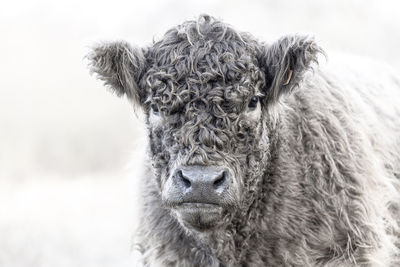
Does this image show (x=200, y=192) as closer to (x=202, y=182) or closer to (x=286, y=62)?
(x=202, y=182)

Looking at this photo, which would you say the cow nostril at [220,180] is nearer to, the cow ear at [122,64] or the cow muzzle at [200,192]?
the cow muzzle at [200,192]

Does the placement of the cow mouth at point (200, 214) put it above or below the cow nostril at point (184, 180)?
below

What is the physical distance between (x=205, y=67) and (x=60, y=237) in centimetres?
894

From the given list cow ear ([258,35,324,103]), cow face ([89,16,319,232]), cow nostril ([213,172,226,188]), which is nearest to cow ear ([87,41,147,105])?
cow face ([89,16,319,232])

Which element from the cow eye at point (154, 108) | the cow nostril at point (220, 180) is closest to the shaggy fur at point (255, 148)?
the cow eye at point (154, 108)

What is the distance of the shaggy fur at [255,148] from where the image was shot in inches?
263

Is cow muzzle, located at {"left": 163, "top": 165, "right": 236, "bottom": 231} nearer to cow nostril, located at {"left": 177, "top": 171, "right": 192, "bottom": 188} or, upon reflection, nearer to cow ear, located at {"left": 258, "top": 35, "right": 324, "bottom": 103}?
cow nostril, located at {"left": 177, "top": 171, "right": 192, "bottom": 188}

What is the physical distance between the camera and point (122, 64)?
7.06 m

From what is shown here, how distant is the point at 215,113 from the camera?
259 inches

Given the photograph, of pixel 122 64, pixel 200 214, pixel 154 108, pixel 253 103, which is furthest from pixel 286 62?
pixel 200 214

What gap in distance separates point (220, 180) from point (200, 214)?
28cm

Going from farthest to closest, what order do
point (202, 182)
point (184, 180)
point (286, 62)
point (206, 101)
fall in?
point (286, 62), point (206, 101), point (184, 180), point (202, 182)

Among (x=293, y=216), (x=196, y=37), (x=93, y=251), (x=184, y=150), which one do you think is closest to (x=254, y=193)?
(x=293, y=216)

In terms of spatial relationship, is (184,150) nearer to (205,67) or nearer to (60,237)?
(205,67)
